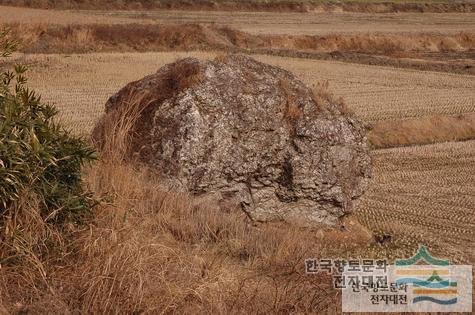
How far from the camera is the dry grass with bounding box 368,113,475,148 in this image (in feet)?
64.2

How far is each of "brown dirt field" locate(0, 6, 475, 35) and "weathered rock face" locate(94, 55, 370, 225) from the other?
28388mm

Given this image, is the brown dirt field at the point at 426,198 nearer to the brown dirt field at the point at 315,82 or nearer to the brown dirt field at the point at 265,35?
the brown dirt field at the point at 315,82

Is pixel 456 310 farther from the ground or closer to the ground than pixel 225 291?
closer to the ground

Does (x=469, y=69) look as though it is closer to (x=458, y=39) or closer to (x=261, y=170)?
(x=458, y=39)

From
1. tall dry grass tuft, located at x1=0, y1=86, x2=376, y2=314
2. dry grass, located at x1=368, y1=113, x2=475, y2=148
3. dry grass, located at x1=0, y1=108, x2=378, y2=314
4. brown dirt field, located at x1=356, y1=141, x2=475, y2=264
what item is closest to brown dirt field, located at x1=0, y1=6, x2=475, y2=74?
dry grass, located at x1=368, y1=113, x2=475, y2=148

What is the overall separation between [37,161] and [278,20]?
47.8 metres

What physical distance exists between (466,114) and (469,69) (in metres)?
12.8

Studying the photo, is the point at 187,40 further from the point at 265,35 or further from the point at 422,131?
the point at 422,131

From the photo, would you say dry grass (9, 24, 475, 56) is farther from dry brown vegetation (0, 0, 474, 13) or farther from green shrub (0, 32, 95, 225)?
green shrub (0, 32, 95, 225)

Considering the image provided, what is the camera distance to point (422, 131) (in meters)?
20.3

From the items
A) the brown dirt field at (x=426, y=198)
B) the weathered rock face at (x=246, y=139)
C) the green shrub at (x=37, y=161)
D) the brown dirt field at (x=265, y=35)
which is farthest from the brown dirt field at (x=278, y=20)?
the green shrub at (x=37, y=161)

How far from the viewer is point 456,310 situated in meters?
6.87

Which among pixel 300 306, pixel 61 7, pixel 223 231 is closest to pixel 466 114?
pixel 223 231

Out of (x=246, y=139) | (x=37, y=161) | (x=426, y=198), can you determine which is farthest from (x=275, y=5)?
(x=37, y=161)
